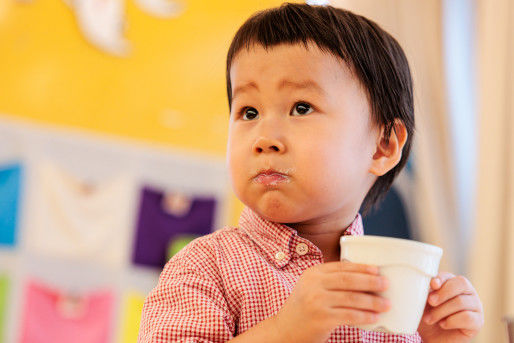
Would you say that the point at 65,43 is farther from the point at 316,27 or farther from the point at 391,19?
the point at 316,27

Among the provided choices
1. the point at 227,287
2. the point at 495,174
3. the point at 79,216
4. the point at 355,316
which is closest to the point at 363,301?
the point at 355,316

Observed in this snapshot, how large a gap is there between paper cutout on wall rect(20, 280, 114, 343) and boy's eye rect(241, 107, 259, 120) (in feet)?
6.92

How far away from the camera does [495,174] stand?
2.13 metres

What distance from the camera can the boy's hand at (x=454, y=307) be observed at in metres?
0.92

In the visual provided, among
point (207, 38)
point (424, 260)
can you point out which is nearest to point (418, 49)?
point (207, 38)

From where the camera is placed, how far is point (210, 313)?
0.91 meters

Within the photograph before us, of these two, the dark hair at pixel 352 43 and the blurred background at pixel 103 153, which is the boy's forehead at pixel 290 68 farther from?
the blurred background at pixel 103 153

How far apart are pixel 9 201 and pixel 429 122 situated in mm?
1743

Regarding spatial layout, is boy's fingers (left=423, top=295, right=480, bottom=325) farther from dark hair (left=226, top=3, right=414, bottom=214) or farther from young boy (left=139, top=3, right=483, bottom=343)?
dark hair (left=226, top=3, right=414, bottom=214)

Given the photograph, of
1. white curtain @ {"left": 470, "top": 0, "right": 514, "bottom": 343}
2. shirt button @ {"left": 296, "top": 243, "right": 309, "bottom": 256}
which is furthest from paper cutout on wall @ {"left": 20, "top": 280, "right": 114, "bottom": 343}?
shirt button @ {"left": 296, "top": 243, "right": 309, "bottom": 256}

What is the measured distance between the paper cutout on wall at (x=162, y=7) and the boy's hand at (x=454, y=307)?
97.5 inches

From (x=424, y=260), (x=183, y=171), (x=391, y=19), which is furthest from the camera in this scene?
(x=183, y=171)

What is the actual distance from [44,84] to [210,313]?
7.69ft

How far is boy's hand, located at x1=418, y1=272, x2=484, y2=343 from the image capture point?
3.02 ft
